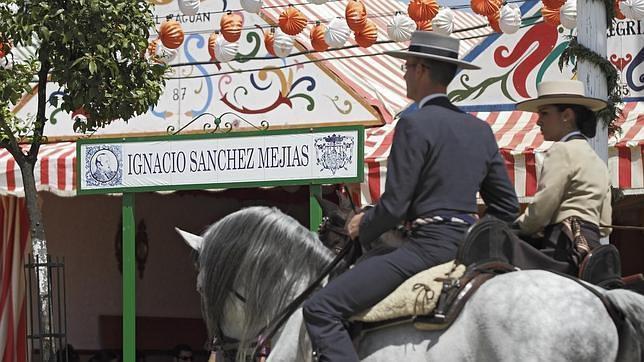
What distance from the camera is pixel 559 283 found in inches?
216

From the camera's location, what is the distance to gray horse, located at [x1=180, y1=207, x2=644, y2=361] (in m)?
5.38

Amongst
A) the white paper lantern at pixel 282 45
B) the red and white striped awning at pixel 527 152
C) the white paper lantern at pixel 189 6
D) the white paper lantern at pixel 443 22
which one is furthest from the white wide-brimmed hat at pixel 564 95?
the white paper lantern at pixel 189 6

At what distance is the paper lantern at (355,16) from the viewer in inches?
501

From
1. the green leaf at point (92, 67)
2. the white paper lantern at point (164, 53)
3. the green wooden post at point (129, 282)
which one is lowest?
the green wooden post at point (129, 282)

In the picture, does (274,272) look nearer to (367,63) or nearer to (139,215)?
(367,63)

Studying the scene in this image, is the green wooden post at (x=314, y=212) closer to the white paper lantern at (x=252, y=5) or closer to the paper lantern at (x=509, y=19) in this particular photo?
the white paper lantern at (x=252, y=5)

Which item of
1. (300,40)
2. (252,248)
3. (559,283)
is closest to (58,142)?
(300,40)

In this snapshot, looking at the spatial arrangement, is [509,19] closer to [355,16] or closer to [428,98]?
[355,16]

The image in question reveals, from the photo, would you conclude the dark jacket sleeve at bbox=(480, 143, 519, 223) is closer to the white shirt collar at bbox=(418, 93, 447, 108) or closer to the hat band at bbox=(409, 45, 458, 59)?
the white shirt collar at bbox=(418, 93, 447, 108)

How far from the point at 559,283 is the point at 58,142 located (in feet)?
31.4

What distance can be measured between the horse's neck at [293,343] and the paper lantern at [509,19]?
22.5ft

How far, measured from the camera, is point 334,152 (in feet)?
39.2

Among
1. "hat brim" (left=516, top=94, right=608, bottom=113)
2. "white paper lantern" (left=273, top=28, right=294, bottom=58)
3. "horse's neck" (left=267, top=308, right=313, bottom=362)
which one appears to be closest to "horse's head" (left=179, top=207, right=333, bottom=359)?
"horse's neck" (left=267, top=308, right=313, bottom=362)

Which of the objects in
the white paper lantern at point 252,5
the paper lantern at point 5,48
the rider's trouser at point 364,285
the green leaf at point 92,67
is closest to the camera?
the rider's trouser at point 364,285
